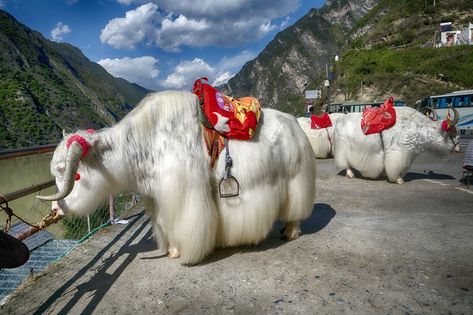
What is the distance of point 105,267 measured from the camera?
3412 millimetres

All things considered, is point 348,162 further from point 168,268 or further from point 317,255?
point 168,268

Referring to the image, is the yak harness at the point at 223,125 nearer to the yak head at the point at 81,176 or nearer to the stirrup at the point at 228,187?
the stirrup at the point at 228,187

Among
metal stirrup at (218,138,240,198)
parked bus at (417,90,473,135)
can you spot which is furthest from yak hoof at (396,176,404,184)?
parked bus at (417,90,473,135)

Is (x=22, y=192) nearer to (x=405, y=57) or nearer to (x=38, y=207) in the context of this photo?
(x=38, y=207)

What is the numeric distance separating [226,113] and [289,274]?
162cm

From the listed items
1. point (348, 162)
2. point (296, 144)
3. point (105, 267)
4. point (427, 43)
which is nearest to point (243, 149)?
point (296, 144)

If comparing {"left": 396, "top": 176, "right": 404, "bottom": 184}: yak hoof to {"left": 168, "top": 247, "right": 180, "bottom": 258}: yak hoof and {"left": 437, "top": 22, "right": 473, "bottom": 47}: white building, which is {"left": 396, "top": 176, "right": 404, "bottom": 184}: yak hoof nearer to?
{"left": 168, "top": 247, "right": 180, "bottom": 258}: yak hoof

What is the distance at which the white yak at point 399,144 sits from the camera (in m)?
7.13

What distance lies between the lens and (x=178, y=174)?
3113 mm

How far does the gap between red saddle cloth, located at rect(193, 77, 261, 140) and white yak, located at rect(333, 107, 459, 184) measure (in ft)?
15.2

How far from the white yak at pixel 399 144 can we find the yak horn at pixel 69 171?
6.15 meters

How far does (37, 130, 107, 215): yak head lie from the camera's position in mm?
2873

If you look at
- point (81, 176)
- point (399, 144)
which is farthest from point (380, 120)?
point (81, 176)

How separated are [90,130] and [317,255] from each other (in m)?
2.53
